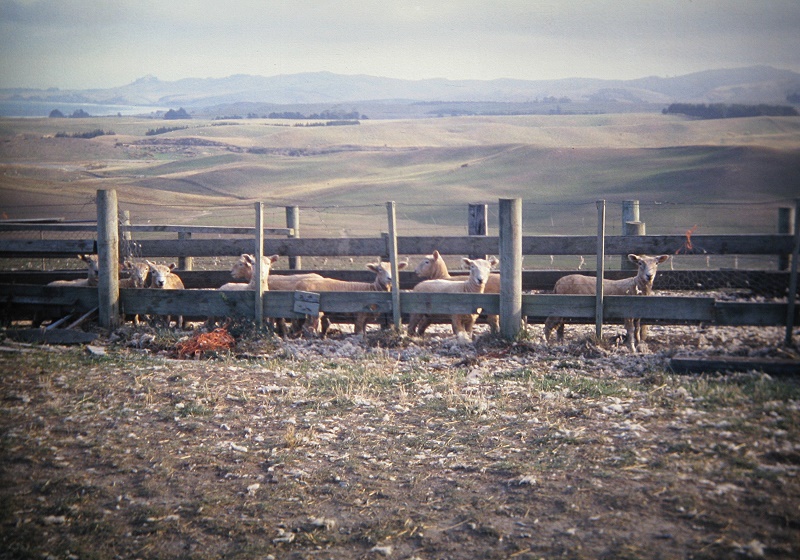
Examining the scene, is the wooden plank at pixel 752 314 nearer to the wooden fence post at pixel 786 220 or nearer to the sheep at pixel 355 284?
the wooden fence post at pixel 786 220

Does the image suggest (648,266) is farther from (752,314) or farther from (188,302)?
(188,302)

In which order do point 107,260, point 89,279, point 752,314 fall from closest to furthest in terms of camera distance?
1. point 752,314
2. point 107,260
3. point 89,279

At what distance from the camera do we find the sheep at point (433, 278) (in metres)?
11.5

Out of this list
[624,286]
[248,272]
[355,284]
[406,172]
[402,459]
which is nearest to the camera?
[402,459]

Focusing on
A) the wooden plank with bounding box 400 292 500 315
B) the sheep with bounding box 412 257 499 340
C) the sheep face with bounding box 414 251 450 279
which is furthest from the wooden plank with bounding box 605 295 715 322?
the sheep face with bounding box 414 251 450 279

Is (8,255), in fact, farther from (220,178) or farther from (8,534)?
(220,178)

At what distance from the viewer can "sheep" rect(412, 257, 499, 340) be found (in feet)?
37.9

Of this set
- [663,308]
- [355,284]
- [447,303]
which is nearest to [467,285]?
[447,303]

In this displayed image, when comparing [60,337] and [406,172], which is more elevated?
[406,172]

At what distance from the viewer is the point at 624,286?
38.0ft

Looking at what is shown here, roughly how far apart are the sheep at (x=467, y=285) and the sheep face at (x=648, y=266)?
2211 millimetres

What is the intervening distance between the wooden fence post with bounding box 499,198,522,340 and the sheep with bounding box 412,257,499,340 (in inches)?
44.9

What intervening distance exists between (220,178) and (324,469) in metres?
71.9

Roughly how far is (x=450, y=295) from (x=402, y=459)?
4402 mm
